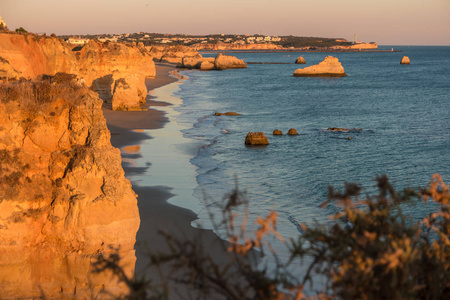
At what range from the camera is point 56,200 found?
10.5 m

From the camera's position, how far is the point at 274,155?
27469mm

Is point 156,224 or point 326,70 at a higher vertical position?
point 326,70

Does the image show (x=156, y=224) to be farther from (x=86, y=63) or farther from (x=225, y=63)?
(x=225, y=63)

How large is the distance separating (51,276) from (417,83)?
8310 centimetres

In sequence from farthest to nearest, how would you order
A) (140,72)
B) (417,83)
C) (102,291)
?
1. (417,83)
2. (140,72)
3. (102,291)

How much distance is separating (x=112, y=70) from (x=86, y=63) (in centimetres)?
376

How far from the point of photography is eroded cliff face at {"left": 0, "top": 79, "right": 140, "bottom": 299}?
10.2 metres

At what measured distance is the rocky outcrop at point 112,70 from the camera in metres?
40.7

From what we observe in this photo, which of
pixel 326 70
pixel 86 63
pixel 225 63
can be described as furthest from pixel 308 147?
pixel 225 63

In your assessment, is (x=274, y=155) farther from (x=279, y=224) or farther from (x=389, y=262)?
(x=389, y=262)

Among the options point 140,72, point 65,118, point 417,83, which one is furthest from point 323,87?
point 65,118

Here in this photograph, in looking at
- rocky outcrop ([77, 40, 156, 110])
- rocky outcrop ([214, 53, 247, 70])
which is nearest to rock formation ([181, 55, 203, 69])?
rocky outcrop ([214, 53, 247, 70])

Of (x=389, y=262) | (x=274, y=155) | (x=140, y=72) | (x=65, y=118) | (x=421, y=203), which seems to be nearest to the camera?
(x=389, y=262)

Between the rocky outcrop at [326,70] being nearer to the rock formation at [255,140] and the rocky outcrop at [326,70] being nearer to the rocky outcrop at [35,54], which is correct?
the rocky outcrop at [35,54]
